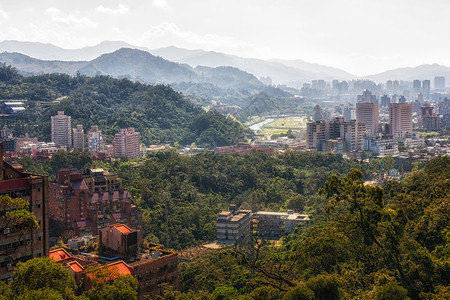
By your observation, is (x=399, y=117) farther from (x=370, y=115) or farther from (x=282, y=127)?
(x=282, y=127)

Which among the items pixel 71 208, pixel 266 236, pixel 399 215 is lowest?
pixel 266 236

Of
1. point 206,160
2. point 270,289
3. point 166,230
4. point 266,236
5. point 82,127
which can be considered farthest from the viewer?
point 82,127

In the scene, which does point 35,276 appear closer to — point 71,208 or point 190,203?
point 71,208

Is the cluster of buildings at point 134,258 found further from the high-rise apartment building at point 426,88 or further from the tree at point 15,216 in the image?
the high-rise apartment building at point 426,88

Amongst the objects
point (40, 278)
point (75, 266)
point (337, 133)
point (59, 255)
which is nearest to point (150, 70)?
point (337, 133)

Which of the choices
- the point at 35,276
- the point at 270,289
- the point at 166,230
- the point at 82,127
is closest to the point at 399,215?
the point at 270,289

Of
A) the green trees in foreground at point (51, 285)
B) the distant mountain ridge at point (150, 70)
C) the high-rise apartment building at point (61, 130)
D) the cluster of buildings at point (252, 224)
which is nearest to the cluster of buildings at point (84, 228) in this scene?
the green trees in foreground at point (51, 285)
